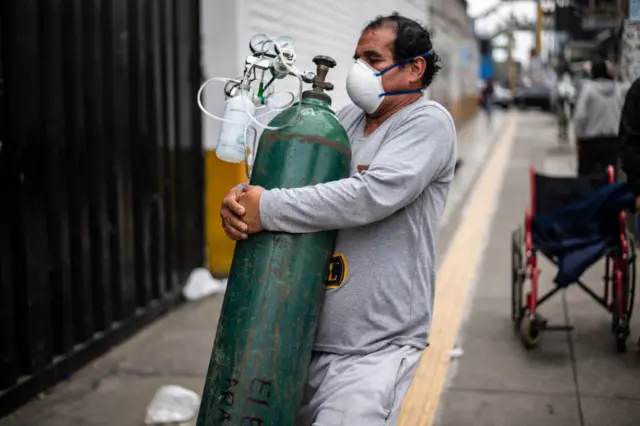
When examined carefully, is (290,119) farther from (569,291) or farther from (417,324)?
(569,291)

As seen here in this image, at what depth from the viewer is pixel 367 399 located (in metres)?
2.39

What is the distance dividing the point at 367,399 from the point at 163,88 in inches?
164

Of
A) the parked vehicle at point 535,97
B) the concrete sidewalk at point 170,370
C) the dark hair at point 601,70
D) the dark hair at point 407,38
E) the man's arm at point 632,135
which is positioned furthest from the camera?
the parked vehicle at point 535,97

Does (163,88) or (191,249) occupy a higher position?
(163,88)

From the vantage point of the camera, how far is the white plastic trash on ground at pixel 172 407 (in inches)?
167

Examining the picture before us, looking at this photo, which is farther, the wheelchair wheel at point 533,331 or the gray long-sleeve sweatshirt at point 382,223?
the wheelchair wheel at point 533,331

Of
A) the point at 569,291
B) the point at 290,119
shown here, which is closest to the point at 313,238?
the point at 290,119

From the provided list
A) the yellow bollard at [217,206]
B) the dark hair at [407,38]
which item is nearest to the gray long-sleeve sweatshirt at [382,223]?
the dark hair at [407,38]

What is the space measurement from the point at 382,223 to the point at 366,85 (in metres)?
0.42

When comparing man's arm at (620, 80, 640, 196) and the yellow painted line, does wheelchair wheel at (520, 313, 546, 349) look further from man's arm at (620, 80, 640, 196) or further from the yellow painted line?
man's arm at (620, 80, 640, 196)

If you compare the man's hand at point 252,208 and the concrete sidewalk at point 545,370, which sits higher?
the man's hand at point 252,208

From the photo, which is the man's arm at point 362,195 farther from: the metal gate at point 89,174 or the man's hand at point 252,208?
the metal gate at point 89,174

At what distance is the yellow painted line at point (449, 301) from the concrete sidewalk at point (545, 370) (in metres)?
0.08

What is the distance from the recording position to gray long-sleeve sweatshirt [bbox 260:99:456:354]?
236cm
